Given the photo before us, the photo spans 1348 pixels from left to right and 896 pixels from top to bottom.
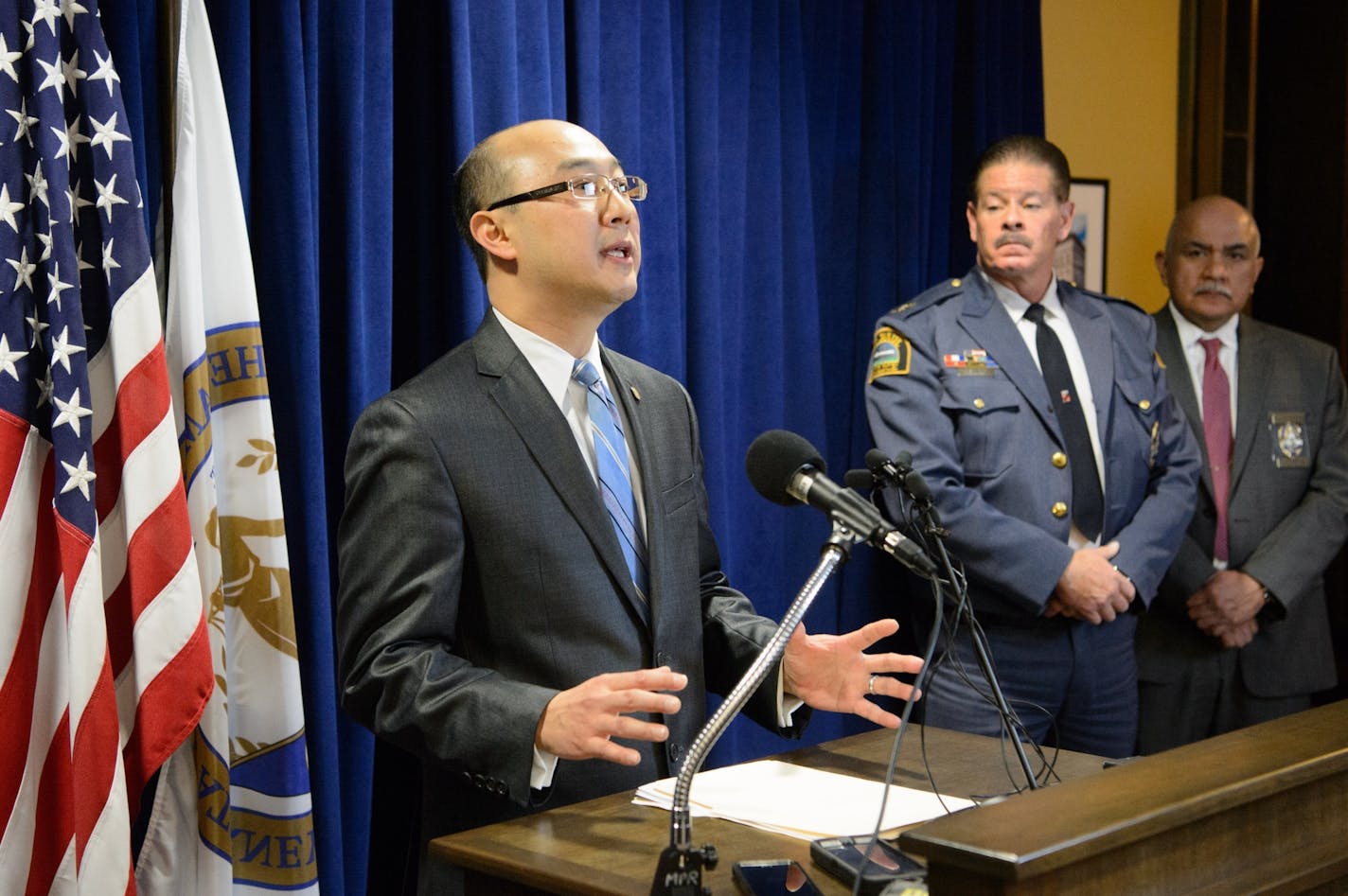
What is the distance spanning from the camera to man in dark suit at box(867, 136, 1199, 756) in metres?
3.27

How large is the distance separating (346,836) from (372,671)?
3.29ft

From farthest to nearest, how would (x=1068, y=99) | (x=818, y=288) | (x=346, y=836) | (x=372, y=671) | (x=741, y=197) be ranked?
(x=1068, y=99), (x=818, y=288), (x=741, y=197), (x=346, y=836), (x=372, y=671)

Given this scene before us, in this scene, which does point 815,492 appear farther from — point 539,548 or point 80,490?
point 80,490

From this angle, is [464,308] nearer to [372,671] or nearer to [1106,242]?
[372,671]

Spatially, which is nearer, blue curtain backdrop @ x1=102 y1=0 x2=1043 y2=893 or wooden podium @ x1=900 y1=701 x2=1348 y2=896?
wooden podium @ x1=900 y1=701 x2=1348 y2=896

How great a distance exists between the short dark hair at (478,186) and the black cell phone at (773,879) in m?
1.18

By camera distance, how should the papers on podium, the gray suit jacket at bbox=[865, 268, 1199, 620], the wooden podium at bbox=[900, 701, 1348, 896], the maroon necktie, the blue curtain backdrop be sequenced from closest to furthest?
the wooden podium at bbox=[900, 701, 1348, 896] < the papers on podium < the blue curtain backdrop < the gray suit jacket at bbox=[865, 268, 1199, 620] < the maroon necktie

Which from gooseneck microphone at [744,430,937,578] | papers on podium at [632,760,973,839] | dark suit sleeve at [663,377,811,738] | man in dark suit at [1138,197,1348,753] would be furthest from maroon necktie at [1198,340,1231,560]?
gooseneck microphone at [744,430,937,578]

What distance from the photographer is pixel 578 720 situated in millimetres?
1684

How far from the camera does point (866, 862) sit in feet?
4.87

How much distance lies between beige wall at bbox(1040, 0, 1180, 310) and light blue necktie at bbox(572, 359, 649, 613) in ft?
9.37

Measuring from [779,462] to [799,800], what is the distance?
500mm

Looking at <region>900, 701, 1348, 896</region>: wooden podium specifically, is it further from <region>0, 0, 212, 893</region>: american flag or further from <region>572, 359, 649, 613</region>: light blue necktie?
<region>0, 0, 212, 893</region>: american flag

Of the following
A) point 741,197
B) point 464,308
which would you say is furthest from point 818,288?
point 464,308
